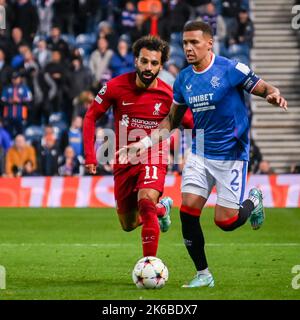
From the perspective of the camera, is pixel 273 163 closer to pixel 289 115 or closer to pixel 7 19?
pixel 289 115

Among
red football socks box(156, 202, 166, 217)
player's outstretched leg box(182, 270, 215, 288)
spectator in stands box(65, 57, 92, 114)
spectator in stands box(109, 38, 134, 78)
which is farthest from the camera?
spectator in stands box(109, 38, 134, 78)

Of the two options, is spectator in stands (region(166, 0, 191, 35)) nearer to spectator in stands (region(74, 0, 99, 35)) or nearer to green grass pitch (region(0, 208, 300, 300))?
spectator in stands (region(74, 0, 99, 35))

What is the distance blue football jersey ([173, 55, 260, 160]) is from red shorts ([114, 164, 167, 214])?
604 millimetres

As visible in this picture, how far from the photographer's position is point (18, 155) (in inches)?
846

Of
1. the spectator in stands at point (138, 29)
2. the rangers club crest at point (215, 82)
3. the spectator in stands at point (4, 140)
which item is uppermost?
the rangers club crest at point (215, 82)

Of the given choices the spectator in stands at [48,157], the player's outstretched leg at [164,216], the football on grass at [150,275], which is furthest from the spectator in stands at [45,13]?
the football on grass at [150,275]

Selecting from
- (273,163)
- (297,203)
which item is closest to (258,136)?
(273,163)

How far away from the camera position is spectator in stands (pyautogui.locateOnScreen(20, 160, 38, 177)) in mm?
21344

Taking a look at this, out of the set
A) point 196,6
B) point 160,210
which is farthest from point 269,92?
point 196,6

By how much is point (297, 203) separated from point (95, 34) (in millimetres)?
7060

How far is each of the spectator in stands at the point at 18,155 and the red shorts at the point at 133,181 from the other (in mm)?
9968

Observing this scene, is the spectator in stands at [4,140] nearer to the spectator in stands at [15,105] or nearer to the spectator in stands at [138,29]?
the spectator in stands at [15,105]

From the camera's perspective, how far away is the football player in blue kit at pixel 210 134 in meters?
10.2

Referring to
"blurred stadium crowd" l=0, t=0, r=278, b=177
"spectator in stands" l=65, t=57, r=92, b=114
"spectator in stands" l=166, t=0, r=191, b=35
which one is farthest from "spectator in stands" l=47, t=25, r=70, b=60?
"spectator in stands" l=166, t=0, r=191, b=35
